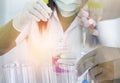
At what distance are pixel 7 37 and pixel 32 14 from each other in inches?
5.1

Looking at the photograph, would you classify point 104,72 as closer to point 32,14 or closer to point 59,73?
point 59,73

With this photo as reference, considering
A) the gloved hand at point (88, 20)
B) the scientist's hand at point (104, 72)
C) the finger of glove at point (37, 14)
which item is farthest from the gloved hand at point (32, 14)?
the scientist's hand at point (104, 72)

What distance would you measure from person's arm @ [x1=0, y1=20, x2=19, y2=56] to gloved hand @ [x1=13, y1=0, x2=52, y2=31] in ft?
0.07

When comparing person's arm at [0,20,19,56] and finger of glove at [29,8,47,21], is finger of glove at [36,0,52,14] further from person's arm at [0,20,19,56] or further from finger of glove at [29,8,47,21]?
person's arm at [0,20,19,56]

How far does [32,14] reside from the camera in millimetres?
919

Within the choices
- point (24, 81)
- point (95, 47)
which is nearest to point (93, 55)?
point (95, 47)

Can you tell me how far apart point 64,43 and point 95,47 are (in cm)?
11

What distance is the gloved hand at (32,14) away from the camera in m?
0.91

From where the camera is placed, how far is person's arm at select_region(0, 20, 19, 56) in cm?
93

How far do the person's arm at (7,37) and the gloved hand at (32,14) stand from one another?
0.07 ft

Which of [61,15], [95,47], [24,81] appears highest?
[61,15]

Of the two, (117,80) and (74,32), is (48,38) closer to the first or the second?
(74,32)

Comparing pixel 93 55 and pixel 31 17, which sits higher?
pixel 31 17

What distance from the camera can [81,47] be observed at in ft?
2.99
